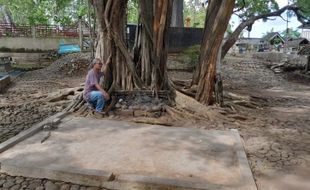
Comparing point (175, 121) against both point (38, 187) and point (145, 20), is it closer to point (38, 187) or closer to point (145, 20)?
point (145, 20)

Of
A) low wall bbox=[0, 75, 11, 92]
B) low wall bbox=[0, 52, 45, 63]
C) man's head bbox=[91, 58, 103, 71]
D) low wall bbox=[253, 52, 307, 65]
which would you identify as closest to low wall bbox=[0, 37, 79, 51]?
low wall bbox=[0, 52, 45, 63]

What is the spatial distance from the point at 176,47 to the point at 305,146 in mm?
12075

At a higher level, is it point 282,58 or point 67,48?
point 67,48

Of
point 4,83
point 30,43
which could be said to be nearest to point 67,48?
point 30,43

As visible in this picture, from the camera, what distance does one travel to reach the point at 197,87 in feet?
27.9

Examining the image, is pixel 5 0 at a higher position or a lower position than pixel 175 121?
higher

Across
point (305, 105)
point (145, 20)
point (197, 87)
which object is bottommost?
point (305, 105)

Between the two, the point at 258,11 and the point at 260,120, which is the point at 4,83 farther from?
the point at 258,11

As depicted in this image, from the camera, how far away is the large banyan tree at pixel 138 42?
23.8ft

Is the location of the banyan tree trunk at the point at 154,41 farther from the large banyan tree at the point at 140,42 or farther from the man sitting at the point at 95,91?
the man sitting at the point at 95,91

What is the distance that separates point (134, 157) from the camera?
4906 millimetres

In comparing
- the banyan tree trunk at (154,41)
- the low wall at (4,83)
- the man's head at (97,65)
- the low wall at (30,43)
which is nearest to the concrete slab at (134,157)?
the man's head at (97,65)

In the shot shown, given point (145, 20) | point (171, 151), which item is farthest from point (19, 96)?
point (171, 151)

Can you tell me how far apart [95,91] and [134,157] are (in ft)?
8.17
